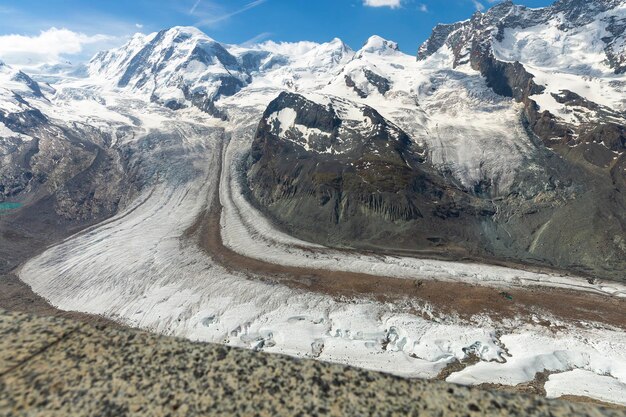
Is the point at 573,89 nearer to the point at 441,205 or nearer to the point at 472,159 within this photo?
the point at 472,159

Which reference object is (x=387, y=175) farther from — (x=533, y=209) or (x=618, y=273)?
(x=618, y=273)

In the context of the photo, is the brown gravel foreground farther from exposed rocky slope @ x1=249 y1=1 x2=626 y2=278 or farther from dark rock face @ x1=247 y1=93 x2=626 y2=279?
exposed rocky slope @ x1=249 y1=1 x2=626 y2=278

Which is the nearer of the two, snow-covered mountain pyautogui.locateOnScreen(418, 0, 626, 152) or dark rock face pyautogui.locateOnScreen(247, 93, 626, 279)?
dark rock face pyautogui.locateOnScreen(247, 93, 626, 279)

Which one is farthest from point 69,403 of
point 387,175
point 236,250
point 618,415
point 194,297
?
point 387,175

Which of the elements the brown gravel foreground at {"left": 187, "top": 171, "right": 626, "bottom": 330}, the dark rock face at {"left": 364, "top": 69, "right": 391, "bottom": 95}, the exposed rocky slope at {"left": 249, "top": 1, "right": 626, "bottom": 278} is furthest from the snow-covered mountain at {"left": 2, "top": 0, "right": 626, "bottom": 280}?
the brown gravel foreground at {"left": 187, "top": 171, "right": 626, "bottom": 330}

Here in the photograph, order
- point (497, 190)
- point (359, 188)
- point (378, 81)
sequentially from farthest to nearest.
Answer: point (378, 81) → point (497, 190) → point (359, 188)

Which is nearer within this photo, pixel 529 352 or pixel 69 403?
pixel 69 403

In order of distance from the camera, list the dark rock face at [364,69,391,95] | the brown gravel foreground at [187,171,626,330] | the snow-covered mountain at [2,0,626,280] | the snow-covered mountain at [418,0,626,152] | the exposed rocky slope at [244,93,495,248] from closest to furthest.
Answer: the brown gravel foreground at [187,171,626,330] → the snow-covered mountain at [2,0,626,280] → the exposed rocky slope at [244,93,495,248] → the snow-covered mountain at [418,0,626,152] → the dark rock face at [364,69,391,95]

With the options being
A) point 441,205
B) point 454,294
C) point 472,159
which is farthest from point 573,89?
point 454,294
